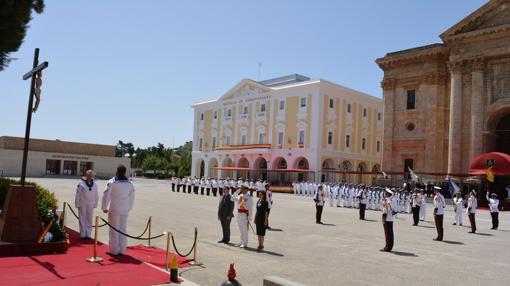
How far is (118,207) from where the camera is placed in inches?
400

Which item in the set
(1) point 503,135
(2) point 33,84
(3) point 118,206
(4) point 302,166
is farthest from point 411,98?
(2) point 33,84

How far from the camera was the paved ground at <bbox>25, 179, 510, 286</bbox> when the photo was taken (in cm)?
916

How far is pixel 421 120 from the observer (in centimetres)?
4066

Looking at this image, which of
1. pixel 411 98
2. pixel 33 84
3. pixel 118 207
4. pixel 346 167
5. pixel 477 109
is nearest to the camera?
pixel 118 207

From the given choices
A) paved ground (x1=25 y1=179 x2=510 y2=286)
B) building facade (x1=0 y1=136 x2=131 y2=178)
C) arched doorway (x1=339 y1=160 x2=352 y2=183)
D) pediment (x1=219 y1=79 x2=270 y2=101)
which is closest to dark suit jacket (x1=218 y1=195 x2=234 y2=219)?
paved ground (x1=25 y1=179 x2=510 y2=286)

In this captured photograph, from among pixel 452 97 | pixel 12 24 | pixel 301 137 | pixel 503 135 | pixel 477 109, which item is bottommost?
pixel 12 24

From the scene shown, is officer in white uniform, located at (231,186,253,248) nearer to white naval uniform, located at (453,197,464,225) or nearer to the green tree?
the green tree

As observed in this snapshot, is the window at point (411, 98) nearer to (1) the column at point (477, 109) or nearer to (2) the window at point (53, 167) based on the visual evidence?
(1) the column at point (477, 109)

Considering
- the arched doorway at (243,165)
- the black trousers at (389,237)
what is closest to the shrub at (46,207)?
the black trousers at (389,237)

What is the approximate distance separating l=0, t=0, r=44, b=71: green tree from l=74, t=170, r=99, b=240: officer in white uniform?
3.86 meters

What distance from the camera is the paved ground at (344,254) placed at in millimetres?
9156

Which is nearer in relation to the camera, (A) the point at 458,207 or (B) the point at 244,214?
(B) the point at 244,214

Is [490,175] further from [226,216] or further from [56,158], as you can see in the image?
[56,158]

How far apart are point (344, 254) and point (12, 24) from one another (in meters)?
9.31
